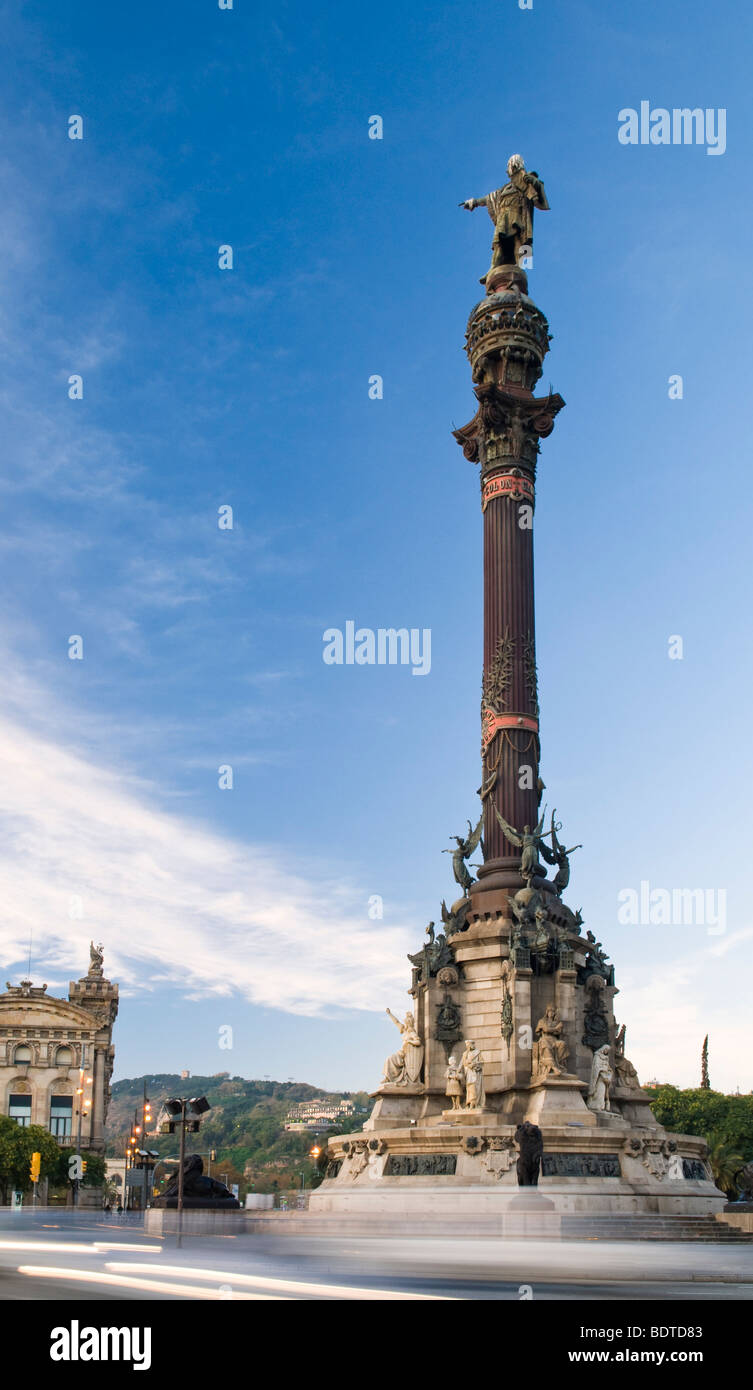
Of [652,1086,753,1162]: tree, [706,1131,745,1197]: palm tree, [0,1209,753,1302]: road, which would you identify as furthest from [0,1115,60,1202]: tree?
[0,1209,753,1302]: road

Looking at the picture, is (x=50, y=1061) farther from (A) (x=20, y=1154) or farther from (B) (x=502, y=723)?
(B) (x=502, y=723)

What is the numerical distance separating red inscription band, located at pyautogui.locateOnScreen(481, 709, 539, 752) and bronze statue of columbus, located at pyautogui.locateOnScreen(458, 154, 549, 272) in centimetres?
1802

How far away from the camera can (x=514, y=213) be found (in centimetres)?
4844

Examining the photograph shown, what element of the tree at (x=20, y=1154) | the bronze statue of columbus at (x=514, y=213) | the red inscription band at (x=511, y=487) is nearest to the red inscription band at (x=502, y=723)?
the red inscription band at (x=511, y=487)

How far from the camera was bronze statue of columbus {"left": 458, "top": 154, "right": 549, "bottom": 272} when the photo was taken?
48469 millimetres

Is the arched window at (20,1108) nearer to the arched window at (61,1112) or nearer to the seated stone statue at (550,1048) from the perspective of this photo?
the arched window at (61,1112)

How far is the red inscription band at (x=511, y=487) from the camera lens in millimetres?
45500

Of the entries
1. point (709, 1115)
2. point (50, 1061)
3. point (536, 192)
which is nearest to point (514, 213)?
point (536, 192)

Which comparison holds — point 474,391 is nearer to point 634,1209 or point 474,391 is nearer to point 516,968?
point 516,968

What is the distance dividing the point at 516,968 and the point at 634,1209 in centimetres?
808

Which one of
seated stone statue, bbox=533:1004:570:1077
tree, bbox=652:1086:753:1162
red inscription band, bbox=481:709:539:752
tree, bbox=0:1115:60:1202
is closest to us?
seated stone statue, bbox=533:1004:570:1077

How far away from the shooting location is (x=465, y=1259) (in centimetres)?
1515

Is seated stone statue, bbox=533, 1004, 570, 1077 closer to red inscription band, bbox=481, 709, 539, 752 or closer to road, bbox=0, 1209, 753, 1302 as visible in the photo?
red inscription band, bbox=481, 709, 539, 752
